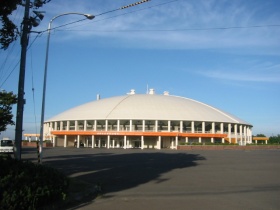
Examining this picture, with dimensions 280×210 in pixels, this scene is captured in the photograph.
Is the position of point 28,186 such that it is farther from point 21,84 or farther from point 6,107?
point 6,107

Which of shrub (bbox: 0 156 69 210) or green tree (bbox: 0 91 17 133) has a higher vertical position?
green tree (bbox: 0 91 17 133)

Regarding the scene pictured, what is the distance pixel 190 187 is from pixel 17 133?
6.44 meters

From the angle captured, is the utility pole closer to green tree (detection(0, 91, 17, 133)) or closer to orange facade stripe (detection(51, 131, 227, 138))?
green tree (detection(0, 91, 17, 133))

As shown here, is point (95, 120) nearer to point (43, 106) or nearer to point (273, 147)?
point (273, 147)

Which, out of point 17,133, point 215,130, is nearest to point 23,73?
point 17,133

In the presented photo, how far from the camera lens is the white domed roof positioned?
68.0 metres

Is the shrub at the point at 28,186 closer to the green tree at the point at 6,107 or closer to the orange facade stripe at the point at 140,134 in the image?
the green tree at the point at 6,107

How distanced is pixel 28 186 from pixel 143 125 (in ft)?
197

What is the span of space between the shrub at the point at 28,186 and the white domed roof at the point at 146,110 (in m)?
58.3

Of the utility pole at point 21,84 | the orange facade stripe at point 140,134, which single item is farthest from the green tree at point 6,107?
the orange facade stripe at point 140,134

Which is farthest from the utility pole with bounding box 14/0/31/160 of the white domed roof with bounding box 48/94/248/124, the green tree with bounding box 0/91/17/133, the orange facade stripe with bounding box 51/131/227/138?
the white domed roof with bounding box 48/94/248/124

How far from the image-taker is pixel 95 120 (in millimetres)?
69750

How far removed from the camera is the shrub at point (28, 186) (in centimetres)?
653

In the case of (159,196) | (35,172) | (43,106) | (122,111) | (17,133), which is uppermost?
(122,111)
